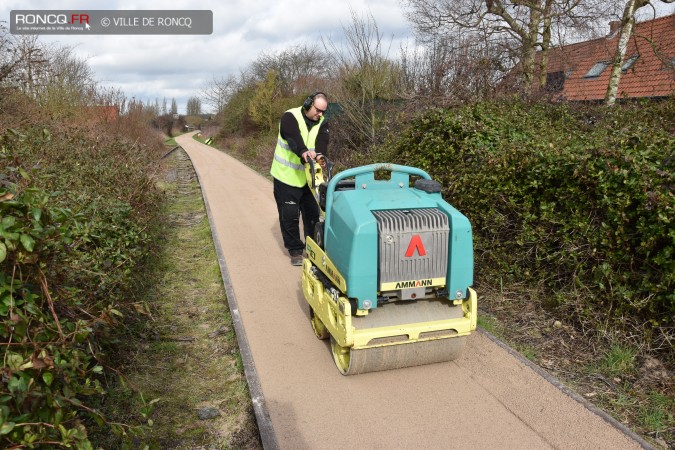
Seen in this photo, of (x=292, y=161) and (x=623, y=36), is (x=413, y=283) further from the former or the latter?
(x=623, y=36)

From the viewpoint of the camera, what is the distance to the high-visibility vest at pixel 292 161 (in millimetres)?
5738

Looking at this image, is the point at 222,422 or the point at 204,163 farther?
the point at 204,163

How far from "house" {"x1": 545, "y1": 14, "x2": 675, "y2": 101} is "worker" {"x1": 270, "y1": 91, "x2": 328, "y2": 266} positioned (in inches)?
293

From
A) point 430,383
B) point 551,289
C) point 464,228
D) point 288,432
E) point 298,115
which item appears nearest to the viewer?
point 288,432

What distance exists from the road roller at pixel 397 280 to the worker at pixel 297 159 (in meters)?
1.79

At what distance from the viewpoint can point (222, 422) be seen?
11.3 ft

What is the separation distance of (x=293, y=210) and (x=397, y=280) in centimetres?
294

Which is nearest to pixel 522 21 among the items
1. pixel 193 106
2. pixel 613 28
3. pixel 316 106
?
pixel 613 28

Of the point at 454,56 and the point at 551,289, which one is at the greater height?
the point at 454,56

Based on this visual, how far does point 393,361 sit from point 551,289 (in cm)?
186

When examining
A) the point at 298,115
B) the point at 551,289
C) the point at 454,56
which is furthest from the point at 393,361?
the point at 454,56

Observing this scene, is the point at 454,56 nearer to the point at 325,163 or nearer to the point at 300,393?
the point at 325,163

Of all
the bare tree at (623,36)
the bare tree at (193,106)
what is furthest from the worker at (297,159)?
the bare tree at (193,106)

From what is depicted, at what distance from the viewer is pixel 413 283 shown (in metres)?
3.53
